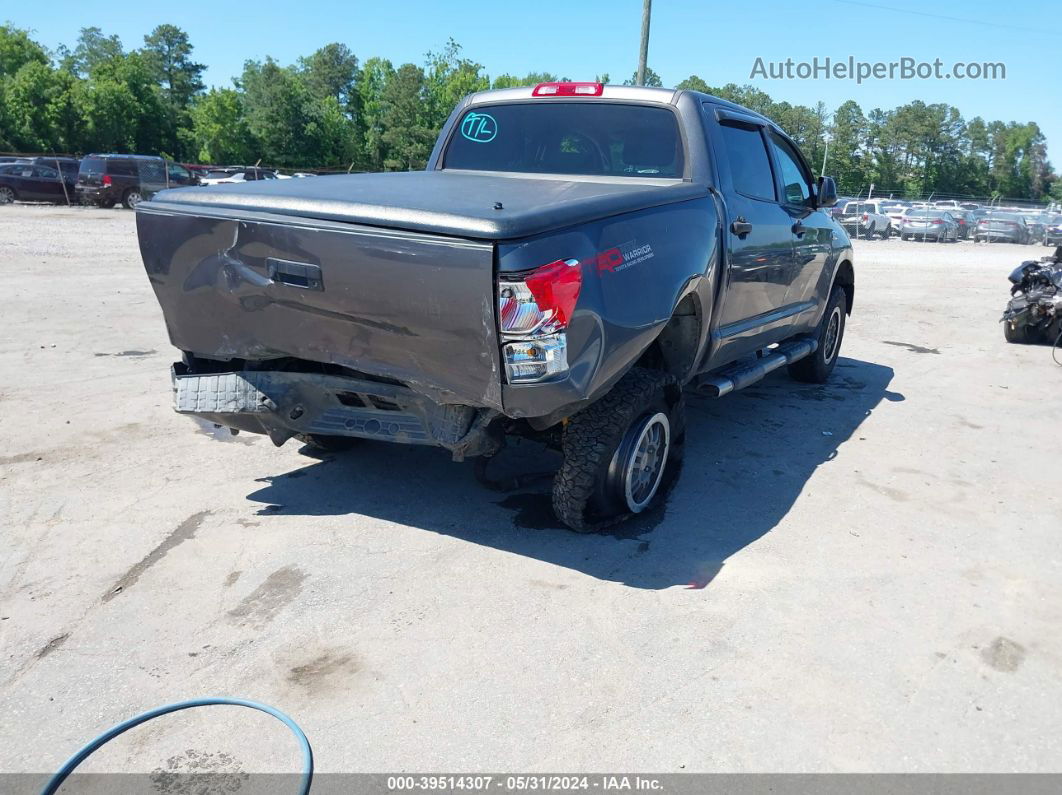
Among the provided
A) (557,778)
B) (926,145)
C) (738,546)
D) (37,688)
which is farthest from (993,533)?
(926,145)

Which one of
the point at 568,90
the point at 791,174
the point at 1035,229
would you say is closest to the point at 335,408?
the point at 568,90

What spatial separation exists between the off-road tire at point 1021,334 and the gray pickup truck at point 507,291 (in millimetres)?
6283

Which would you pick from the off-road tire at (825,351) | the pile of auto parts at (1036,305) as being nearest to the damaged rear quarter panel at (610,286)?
the off-road tire at (825,351)

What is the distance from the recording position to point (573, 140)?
5.13 meters

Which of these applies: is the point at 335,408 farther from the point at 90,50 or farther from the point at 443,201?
the point at 90,50

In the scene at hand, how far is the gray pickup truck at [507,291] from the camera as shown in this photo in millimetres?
3266

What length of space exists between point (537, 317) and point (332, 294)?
921mm

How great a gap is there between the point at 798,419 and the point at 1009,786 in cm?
401

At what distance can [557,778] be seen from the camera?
2559 millimetres

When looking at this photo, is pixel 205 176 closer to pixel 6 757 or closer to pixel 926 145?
pixel 6 757

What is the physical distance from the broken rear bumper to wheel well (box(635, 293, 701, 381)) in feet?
3.89

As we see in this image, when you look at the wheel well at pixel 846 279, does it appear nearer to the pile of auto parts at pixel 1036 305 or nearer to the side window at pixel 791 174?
the side window at pixel 791 174

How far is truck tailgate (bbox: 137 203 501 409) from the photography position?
3.25m

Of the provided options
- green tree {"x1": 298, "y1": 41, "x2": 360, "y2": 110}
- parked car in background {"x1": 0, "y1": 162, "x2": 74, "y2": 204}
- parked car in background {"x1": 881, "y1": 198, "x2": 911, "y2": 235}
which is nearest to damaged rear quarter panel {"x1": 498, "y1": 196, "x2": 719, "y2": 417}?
parked car in background {"x1": 0, "y1": 162, "x2": 74, "y2": 204}
